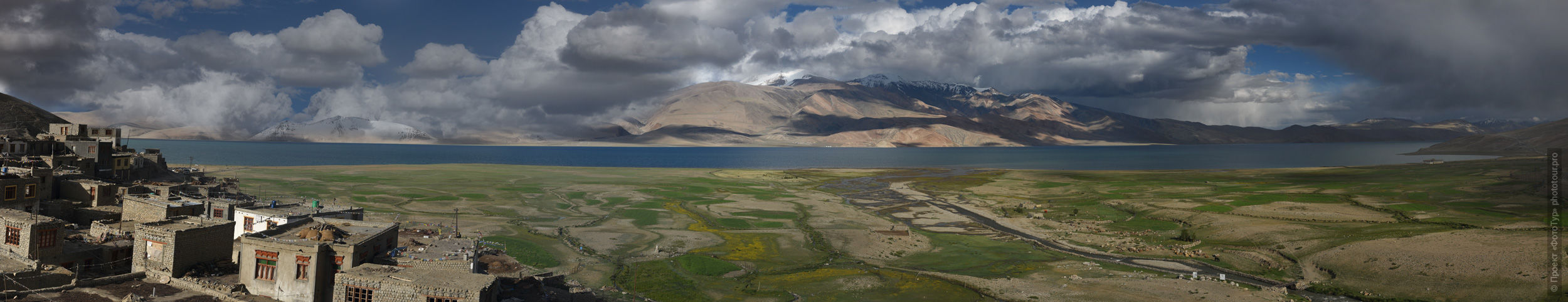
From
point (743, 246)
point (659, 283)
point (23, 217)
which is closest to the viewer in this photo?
point (23, 217)

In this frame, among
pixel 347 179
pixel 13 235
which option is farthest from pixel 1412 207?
pixel 347 179

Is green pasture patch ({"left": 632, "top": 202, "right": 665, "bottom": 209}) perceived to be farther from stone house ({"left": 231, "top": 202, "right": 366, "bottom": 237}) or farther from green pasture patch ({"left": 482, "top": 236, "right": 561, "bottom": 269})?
stone house ({"left": 231, "top": 202, "right": 366, "bottom": 237})

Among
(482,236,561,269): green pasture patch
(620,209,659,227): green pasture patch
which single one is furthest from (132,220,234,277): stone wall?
(620,209,659,227): green pasture patch

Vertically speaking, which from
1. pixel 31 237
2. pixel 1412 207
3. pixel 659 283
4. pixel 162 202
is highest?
pixel 1412 207

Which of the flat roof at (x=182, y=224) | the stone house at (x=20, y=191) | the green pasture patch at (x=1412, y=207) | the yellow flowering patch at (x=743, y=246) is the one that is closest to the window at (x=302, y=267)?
the flat roof at (x=182, y=224)

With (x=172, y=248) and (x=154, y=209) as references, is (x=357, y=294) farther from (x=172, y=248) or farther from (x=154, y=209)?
(x=154, y=209)

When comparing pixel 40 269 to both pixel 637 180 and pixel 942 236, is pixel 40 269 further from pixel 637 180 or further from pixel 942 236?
pixel 637 180
